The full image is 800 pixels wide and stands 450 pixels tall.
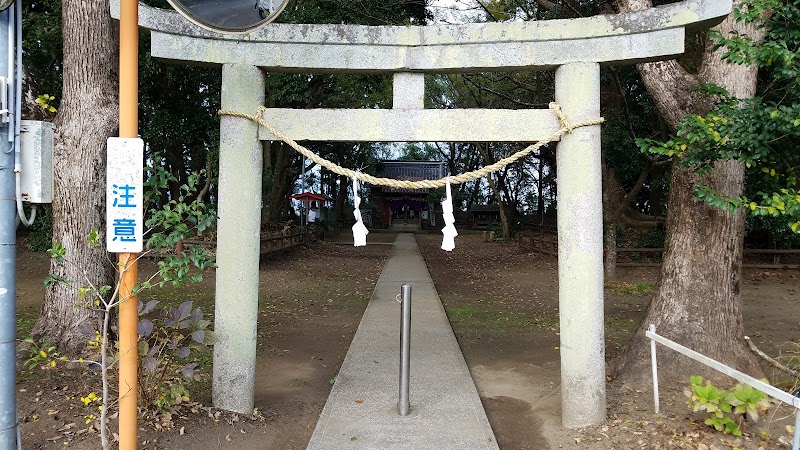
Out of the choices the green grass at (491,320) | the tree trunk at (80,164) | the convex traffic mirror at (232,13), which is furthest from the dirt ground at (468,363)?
the convex traffic mirror at (232,13)

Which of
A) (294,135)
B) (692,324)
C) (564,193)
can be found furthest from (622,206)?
(294,135)

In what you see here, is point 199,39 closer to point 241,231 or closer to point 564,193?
point 241,231

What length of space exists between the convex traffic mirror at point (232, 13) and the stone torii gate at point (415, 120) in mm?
1388

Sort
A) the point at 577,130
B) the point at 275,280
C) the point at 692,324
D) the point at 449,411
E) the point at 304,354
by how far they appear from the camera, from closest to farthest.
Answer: the point at 577,130 < the point at 449,411 < the point at 692,324 < the point at 304,354 < the point at 275,280

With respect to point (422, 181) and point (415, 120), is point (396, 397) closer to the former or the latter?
point (422, 181)

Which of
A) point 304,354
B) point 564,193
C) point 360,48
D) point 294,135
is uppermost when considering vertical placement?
point 360,48

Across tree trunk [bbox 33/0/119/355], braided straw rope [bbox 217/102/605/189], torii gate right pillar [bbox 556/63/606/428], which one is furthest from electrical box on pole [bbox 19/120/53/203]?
torii gate right pillar [bbox 556/63/606/428]

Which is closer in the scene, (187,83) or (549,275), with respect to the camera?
(187,83)

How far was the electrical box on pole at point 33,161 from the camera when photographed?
114 inches

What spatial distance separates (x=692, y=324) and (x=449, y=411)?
8.54 ft

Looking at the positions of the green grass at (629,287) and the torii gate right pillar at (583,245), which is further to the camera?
the green grass at (629,287)

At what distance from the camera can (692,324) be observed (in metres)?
5.55

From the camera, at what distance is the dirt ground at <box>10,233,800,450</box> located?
14.2ft

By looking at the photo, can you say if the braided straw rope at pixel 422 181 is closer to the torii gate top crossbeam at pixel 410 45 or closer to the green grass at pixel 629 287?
the torii gate top crossbeam at pixel 410 45
